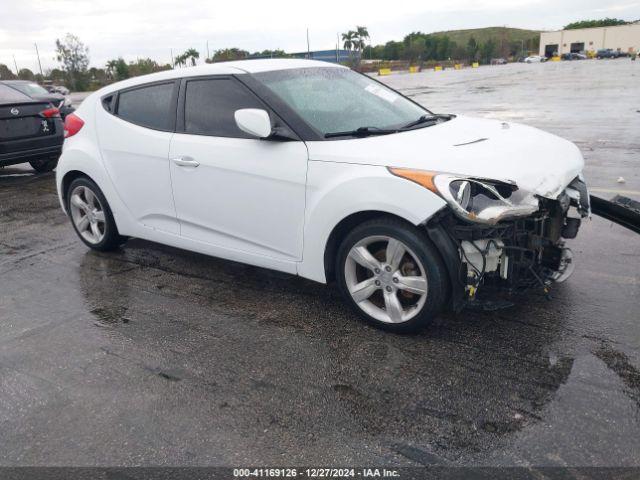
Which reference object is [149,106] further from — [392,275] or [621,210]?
[621,210]

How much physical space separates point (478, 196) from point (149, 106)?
2.86 m

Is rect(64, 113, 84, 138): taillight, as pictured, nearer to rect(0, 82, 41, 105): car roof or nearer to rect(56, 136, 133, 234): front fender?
rect(56, 136, 133, 234): front fender

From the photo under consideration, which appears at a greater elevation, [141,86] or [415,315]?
[141,86]

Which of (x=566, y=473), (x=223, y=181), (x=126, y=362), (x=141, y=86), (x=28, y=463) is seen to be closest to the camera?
(x=566, y=473)

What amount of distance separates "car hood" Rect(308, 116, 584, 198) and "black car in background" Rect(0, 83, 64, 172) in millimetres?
7382

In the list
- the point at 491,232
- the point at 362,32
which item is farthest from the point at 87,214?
the point at 362,32

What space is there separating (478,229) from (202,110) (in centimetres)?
228

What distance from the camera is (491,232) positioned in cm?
319

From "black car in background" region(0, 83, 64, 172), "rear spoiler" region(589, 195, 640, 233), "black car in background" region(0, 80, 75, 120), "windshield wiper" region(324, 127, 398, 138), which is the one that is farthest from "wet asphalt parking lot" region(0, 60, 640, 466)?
"black car in background" region(0, 80, 75, 120)

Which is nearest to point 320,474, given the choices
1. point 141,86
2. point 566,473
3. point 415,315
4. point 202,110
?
point 566,473

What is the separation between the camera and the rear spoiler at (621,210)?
3.89 meters

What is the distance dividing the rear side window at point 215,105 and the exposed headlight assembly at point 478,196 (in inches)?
53.7

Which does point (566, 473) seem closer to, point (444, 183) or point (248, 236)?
point (444, 183)

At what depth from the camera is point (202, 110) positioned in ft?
13.9
